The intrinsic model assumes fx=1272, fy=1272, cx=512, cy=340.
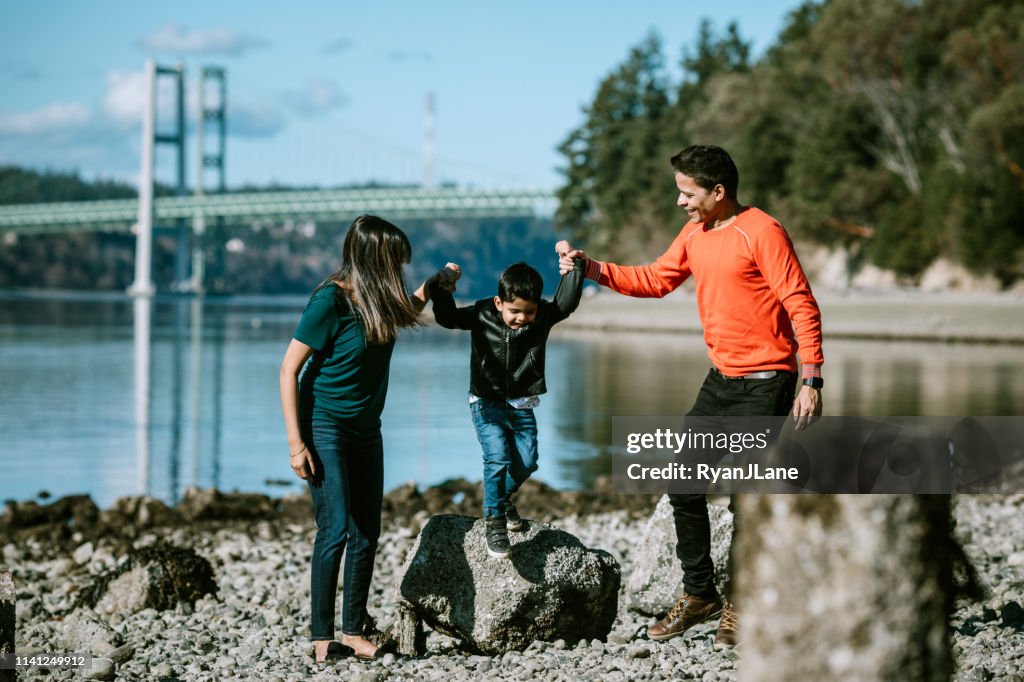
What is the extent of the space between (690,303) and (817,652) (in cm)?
3971

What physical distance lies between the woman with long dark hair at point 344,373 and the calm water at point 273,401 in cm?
630

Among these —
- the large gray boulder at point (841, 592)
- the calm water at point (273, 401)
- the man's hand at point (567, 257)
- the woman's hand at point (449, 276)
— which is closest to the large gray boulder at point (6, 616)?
the woman's hand at point (449, 276)

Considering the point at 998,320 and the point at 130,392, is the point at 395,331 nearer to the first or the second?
the point at 130,392

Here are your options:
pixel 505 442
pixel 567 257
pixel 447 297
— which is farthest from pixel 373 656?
pixel 567 257

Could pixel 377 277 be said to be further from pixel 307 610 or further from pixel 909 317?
pixel 909 317

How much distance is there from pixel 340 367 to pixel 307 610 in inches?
76.4

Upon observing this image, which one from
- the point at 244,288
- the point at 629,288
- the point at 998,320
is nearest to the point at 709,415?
the point at 629,288

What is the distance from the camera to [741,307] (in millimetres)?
3887

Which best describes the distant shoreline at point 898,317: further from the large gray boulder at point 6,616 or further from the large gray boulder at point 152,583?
the large gray boulder at point 6,616

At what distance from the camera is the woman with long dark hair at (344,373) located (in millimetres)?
3873

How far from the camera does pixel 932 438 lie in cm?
293

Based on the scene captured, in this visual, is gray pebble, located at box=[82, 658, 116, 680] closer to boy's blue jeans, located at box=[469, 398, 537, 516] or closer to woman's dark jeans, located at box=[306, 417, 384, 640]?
woman's dark jeans, located at box=[306, 417, 384, 640]

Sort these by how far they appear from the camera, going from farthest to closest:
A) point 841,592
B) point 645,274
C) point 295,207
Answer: point 295,207
point 645,274
point 841,592

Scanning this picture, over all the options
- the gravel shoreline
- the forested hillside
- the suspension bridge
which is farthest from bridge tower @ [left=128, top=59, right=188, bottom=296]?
the gravel shoreline
